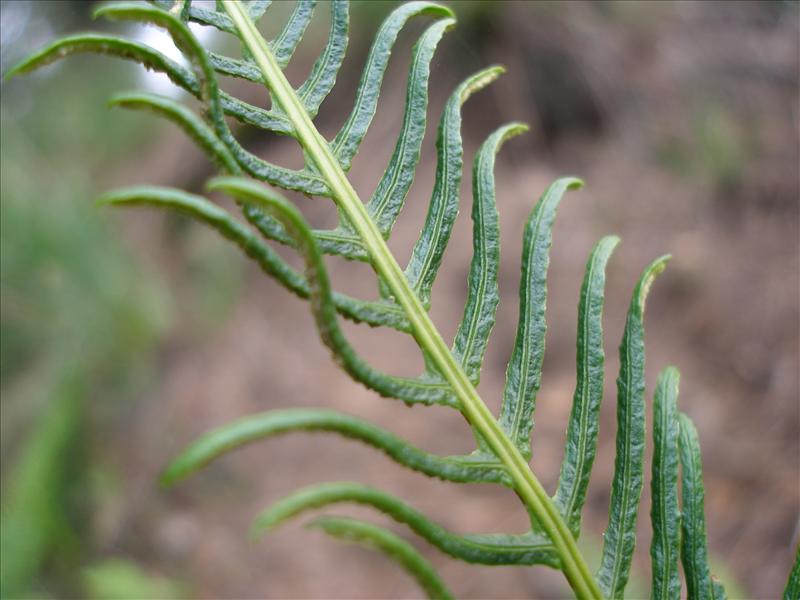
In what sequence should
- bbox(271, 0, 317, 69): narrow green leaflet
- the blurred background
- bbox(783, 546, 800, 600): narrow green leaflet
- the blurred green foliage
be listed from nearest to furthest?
bbox(783, 546, 800, 600): narrow green leaflet < bbox(271, 0, 317, 69): narrow green leaflet < the blurred background < the blurred green foliage

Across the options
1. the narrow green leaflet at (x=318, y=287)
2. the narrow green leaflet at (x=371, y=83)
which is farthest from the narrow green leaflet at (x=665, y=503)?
the narrow green leaflet at (x=371, y=83)

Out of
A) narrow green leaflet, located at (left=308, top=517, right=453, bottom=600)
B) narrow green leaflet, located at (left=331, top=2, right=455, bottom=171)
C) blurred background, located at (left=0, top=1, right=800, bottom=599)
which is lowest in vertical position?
narrow green leaflet, located at (left=308, top=517, right=453, bottom=600)

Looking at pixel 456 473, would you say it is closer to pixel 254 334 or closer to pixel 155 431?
pixel 155 431

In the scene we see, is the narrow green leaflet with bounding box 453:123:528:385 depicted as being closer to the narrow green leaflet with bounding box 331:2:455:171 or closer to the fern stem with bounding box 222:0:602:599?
the fern stem with bounding box 222:0:602:599

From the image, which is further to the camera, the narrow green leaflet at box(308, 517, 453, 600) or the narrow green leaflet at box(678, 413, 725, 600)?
the narrow green leaflet at box(678, 413, 725, 600)

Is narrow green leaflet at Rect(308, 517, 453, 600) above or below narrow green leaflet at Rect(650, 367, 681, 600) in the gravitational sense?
below

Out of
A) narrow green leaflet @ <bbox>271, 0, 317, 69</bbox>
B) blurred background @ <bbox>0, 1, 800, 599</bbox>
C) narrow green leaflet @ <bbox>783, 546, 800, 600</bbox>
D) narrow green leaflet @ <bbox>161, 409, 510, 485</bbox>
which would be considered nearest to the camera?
narrow green leaflet @ <bbox>161, 409, 510, 485</bbox>

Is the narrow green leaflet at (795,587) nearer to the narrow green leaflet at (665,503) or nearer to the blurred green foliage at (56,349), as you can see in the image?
the narrow green leaflet at (665,503)

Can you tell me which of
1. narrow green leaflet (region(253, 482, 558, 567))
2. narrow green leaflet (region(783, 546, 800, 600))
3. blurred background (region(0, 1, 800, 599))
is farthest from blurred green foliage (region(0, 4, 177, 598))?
narrow green leaflet (region(783, 546, 800, 600))
